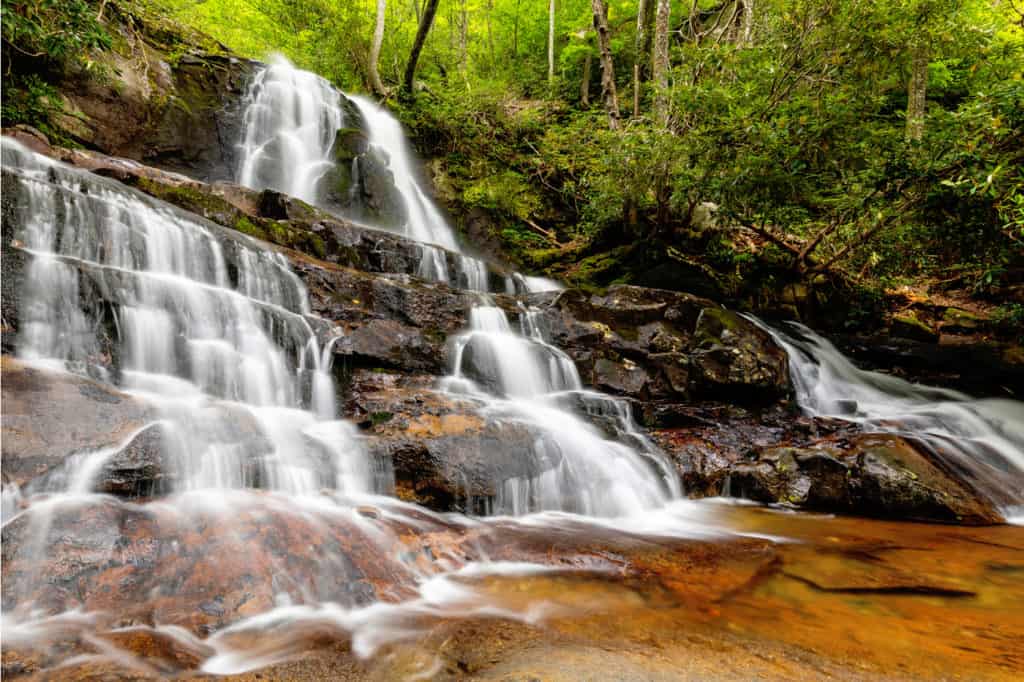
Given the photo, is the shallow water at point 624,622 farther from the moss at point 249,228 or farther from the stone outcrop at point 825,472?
the moss at point 249,228

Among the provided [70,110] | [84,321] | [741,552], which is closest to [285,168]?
[70,110]

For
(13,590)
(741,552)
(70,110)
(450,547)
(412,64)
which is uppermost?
→ (412,64)

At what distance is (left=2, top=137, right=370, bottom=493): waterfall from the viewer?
152 inches

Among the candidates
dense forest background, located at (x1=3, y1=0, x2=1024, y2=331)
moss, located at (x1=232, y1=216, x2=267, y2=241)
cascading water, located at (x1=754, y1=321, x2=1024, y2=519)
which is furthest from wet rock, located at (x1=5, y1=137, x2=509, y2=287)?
cascading water, located at (x1=754, y1=321, x2=1024, y2=519)

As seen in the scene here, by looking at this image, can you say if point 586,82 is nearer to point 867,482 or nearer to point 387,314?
point 387,314

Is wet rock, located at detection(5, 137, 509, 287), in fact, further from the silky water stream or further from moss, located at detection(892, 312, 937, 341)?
moss, located at detection(892, 312, 937, 341)

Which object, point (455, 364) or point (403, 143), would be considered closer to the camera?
point (455, 364)

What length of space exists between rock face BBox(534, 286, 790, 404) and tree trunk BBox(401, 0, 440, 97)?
9.80 m

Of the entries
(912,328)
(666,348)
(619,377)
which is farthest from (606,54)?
(912,328)

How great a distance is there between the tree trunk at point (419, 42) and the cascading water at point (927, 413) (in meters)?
11.7

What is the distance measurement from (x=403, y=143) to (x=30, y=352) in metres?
12.2

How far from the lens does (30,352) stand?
156 inches

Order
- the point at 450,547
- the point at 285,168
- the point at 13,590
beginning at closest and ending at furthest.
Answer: the point at 13,590
the point at 450,547
the point at 285,168

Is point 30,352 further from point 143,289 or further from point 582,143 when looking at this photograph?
point 582,143
